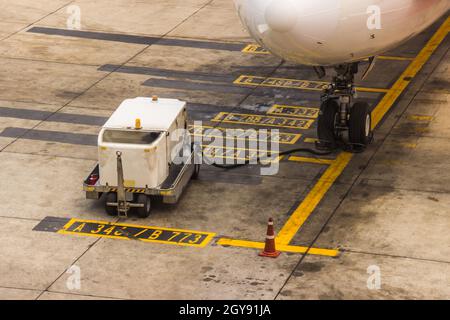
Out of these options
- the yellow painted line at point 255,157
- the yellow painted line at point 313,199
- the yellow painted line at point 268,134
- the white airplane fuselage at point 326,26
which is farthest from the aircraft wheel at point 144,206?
the yellow painted line at point 268,134

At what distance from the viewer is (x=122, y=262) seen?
19062 millimetres

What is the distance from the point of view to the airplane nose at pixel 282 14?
20.2 m

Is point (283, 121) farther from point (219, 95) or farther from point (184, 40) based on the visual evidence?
point (184, 40)

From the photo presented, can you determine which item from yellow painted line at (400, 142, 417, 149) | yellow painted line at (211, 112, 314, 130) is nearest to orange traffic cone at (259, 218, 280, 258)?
yellow painted line at (400, 142, 417, 149)

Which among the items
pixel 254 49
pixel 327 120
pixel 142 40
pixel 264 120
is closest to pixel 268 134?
pixel 264 120

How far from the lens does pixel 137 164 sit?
2062cm

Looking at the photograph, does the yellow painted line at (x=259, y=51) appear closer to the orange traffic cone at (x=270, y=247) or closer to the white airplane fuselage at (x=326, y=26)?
the white airplane fuselage at (x=326, y=26)

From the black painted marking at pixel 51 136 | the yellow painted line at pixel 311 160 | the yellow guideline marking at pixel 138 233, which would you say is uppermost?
the black painted marking at pixel 51 136

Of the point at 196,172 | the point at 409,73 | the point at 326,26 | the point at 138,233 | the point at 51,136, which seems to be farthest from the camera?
the point at 409,73

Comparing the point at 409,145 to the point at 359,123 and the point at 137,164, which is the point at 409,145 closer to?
the point at 359,123

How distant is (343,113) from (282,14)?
4.09m

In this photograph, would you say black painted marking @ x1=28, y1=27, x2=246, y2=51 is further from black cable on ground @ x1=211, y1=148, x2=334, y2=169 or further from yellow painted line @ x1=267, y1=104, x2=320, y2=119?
black cable on ground @ x1=211, y1=148, x2=334, y2=169

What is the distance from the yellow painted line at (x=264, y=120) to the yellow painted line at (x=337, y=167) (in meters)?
1.66
